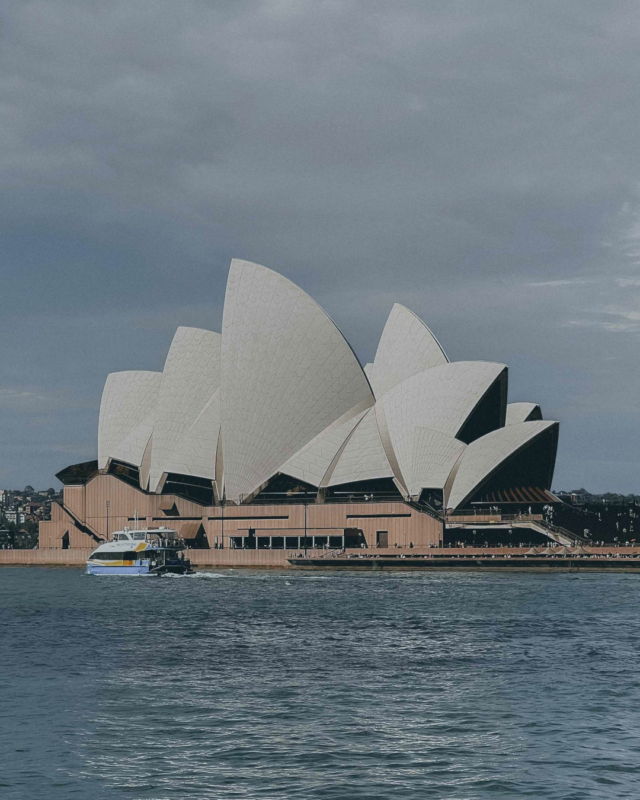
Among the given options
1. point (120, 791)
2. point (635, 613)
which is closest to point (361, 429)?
point (635, 613)

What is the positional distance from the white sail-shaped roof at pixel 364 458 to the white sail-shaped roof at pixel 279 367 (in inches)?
75.9

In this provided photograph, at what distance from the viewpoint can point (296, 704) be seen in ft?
61.1

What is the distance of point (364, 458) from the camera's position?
7238 centimetres

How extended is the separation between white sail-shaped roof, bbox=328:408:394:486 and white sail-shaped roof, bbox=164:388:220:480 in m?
10.6

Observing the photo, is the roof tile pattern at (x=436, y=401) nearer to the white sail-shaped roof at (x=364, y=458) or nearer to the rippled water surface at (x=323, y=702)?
the white sail-shaped roof at (x=364, y=458)

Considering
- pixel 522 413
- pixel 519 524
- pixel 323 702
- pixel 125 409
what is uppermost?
pixel 125 409

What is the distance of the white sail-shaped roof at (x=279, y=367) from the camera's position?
239 feet

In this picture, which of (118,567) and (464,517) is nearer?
(118,567)

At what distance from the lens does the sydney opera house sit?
230 ft

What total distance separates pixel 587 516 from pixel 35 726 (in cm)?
6052

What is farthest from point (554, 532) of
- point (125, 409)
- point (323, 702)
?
point (323, 702)

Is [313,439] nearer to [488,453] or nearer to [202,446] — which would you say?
[202,446]

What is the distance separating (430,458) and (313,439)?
28.6 feet

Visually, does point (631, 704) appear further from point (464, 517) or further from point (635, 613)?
point (464, 517)
